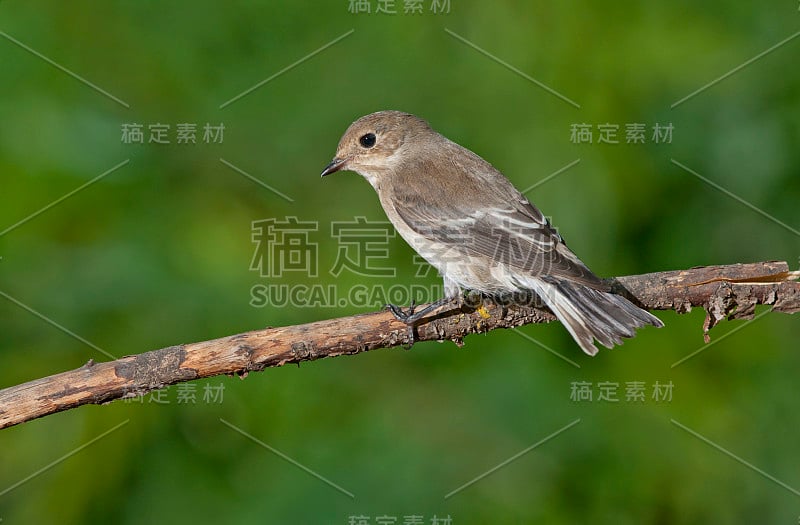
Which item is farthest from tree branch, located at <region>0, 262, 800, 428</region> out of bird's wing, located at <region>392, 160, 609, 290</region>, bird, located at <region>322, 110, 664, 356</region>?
bird's wing, located at <region>392, 160, 609, 290</region>

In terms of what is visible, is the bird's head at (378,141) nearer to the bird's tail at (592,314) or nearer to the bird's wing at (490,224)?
the bird's wing at (490,224)

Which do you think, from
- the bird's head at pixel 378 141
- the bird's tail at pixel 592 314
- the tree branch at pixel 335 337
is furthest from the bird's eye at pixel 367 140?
the bird's tail at pixel 592 314

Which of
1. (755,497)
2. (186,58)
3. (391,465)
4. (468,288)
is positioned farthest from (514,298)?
(186,58)

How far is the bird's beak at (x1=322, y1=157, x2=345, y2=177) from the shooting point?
4.32m

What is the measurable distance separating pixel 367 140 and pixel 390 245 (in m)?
0.64

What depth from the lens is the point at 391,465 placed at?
3.77 m

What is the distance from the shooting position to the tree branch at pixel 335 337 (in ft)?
10.1

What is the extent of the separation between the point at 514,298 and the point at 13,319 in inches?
104

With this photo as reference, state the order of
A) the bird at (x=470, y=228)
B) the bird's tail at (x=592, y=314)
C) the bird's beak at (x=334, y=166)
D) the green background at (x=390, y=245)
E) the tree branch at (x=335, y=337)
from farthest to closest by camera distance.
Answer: the bird's beak at (x=334, y=166) < the green background at (x=390, y=245) < the bird at (x=470, y=228) < the bird's tail at (x=592, y=314) < the tree branch at (x=335, y=337)

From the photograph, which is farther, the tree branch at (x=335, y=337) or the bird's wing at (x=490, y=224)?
the bird's wing at (x=490, y=224)

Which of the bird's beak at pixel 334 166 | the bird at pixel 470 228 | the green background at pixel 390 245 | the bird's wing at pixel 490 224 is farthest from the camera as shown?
the bird's beak at pixel 334 166

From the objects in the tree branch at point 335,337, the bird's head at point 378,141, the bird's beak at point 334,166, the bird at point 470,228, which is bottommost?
the tree branch at point 335,337

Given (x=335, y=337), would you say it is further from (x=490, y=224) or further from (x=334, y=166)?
(x=334, y=166)

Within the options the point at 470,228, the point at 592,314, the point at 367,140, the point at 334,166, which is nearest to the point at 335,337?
the point at 470,228
